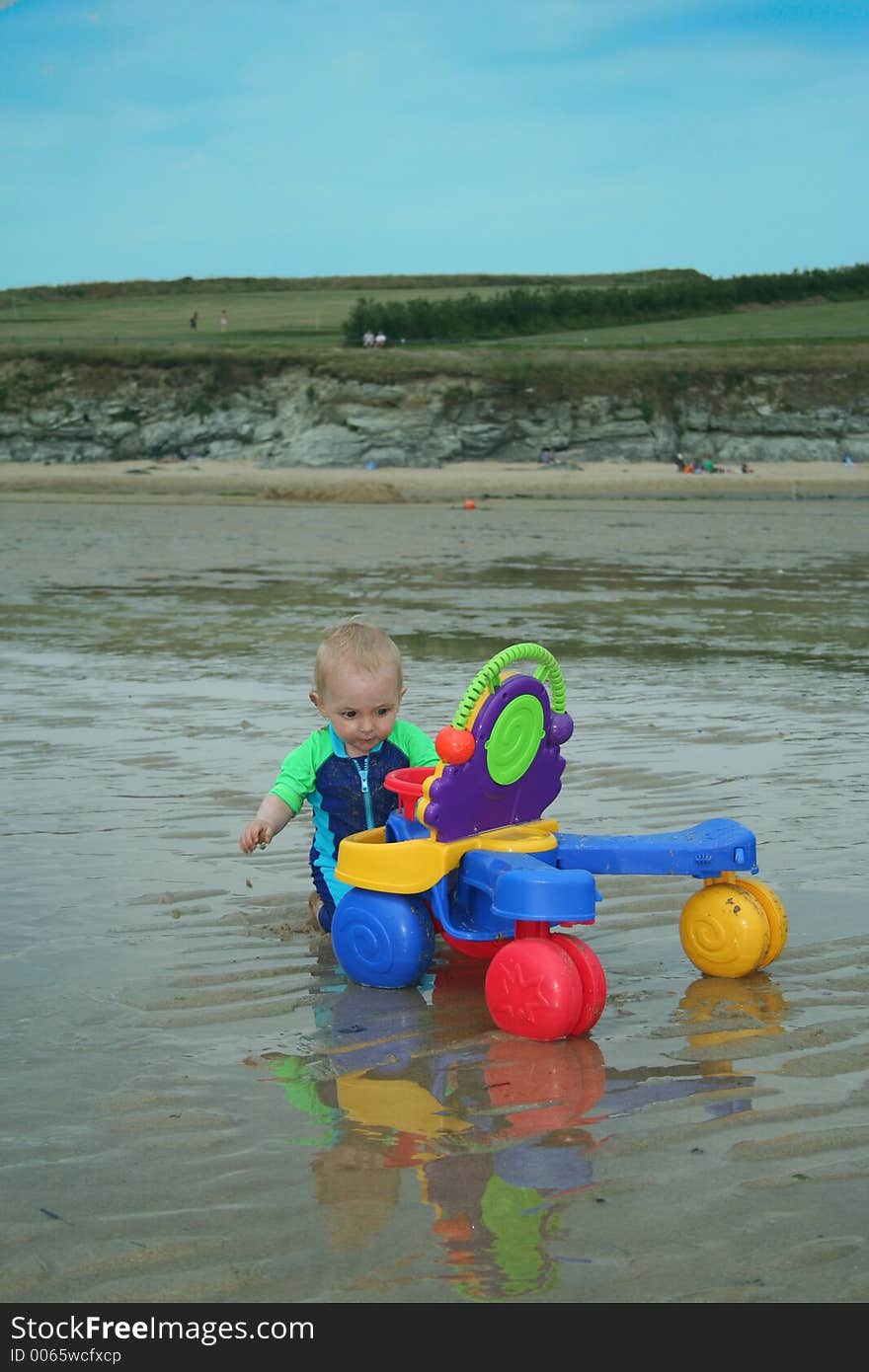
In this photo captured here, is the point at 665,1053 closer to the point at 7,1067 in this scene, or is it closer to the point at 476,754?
the point at 476,754

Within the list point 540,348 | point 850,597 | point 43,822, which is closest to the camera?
point 43,822

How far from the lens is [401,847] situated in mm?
4668

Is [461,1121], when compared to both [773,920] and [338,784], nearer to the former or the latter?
[773,920]

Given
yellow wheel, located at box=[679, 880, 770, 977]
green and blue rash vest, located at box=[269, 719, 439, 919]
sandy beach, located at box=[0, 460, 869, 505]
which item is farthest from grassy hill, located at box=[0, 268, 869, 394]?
yellow wheel, located at box=[679, 880, 770, 977]

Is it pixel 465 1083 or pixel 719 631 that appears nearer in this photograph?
pixel 465 1083

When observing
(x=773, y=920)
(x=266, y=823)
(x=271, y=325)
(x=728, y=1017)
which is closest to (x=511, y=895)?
(x=728, y=1017)

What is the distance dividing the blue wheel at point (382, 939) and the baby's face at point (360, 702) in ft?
2.03

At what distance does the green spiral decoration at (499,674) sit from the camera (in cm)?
458

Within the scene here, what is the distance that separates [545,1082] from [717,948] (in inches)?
39.5

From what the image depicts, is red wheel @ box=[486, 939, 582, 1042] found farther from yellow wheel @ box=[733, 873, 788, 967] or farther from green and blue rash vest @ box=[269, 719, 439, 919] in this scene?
green and blue rash vest @ box=[269, 719, 439, 919]

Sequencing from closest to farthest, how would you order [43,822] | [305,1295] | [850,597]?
[305,1295] < [43,822] < [850,597]

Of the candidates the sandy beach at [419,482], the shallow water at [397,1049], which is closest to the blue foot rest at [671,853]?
the shallow water at [397,1049]

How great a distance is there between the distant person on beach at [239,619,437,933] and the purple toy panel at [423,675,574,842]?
510mm

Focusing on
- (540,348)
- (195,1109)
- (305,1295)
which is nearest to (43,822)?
(195,1109)
